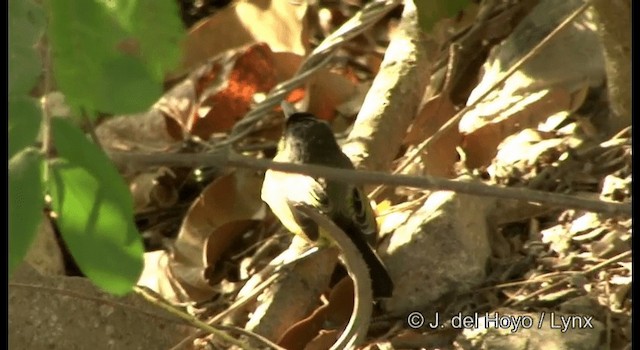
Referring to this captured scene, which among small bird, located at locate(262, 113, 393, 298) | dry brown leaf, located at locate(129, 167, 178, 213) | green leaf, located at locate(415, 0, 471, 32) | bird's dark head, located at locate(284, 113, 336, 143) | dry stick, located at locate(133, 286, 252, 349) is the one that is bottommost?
dry brown leaf, located at locate(129, 167, 178, 213)

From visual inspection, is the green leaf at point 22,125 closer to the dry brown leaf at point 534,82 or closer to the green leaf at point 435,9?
the green leaf at point 435,9

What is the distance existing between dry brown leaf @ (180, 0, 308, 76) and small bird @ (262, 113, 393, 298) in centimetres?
50

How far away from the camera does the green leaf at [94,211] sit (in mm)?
1431

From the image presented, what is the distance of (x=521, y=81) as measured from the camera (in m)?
3.45

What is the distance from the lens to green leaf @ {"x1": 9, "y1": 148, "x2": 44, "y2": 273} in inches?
53.9

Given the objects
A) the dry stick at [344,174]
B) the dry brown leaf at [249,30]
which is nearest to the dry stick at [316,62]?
the dry brown leaf at [249,30]

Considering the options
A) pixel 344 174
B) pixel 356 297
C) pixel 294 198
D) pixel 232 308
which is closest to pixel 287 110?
pixel 294 198

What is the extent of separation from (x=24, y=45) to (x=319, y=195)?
1979 millimetres

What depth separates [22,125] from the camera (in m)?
1.39

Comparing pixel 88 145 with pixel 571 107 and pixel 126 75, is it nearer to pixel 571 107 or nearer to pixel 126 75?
pixel 126 75

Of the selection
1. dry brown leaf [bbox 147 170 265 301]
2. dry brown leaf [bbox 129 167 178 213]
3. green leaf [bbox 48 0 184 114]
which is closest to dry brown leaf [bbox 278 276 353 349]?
dry brown leaf [bbox 147 170 265 301]

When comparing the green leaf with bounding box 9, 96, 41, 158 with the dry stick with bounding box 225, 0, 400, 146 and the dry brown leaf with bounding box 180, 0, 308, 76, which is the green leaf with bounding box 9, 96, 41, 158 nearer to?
the dry stick with bounding box 225, 0, 400, 146

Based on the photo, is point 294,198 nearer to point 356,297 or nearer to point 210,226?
point 210,226
